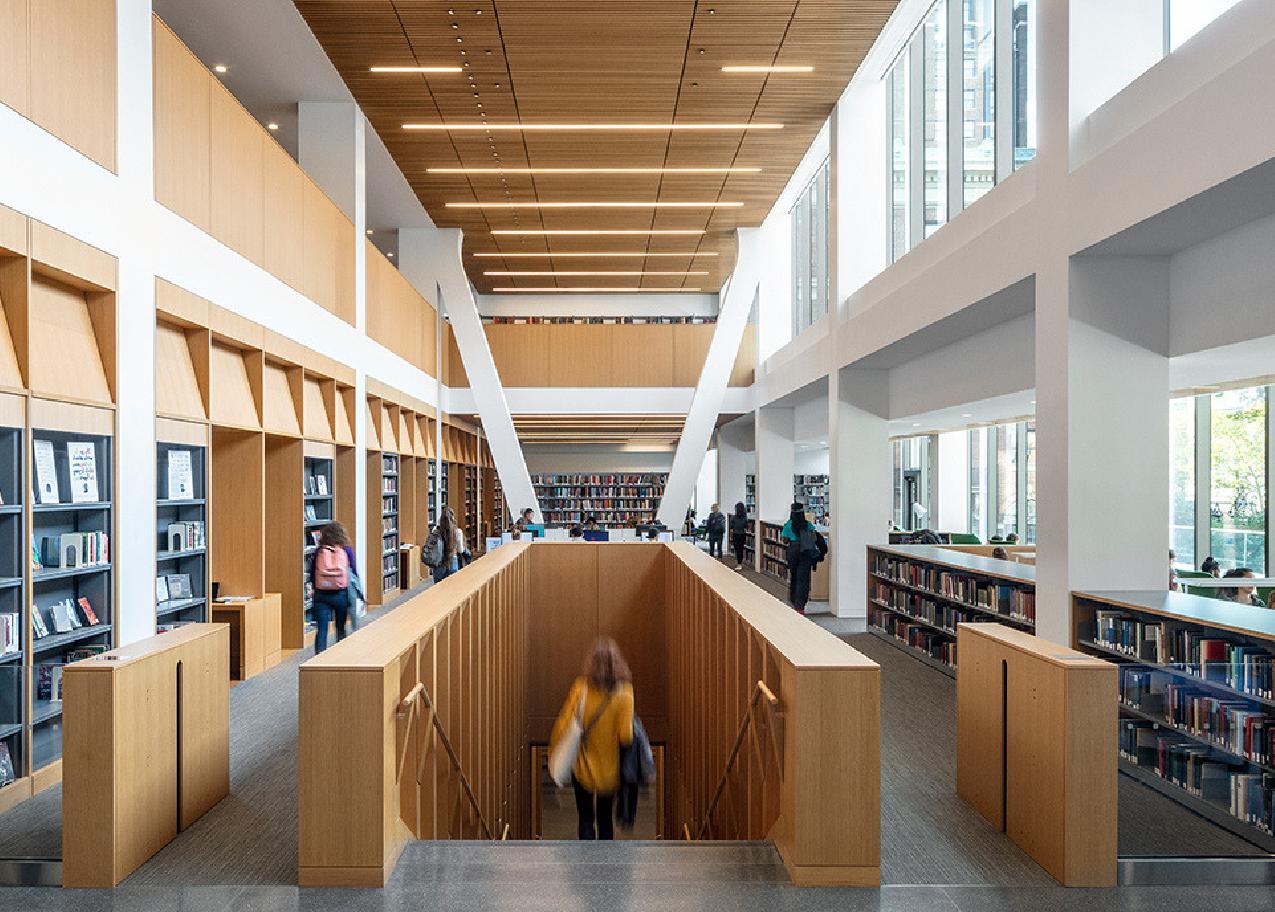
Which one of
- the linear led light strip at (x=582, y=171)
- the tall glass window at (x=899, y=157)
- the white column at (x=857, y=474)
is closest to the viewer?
the tall glass window at (x=899, y=157)

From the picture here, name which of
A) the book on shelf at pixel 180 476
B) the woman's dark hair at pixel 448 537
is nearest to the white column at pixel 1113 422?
the book on shelf at pixel 180 476

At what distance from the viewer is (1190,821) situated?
4.05 metres

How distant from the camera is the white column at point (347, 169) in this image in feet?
38.4

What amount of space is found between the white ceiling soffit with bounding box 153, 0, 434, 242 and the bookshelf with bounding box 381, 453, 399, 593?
13.9 feet

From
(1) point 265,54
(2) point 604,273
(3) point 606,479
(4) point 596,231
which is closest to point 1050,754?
(1) point 265,54

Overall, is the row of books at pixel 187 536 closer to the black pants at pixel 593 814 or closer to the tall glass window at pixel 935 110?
the black pants at pixel 593 814

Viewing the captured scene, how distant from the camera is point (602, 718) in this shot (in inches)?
199

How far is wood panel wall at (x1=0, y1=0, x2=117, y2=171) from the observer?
5051mm

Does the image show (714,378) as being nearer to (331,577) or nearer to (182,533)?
(331,577)

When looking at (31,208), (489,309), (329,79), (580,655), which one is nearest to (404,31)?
(329,79)

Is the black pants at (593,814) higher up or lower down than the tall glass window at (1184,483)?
lower down

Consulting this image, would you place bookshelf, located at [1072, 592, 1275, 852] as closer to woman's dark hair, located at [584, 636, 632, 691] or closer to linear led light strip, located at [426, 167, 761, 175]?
woman's dark hair, located at [584, 636, 632, 691]

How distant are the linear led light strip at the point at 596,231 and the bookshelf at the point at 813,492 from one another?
937 centimetres

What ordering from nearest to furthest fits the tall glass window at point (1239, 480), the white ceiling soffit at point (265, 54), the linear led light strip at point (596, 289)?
1. the white ceiling soffit at point (265, 54)
2. the tall glass window at point (1239, 480)
3. the linear led light strip at point (596, 289)
